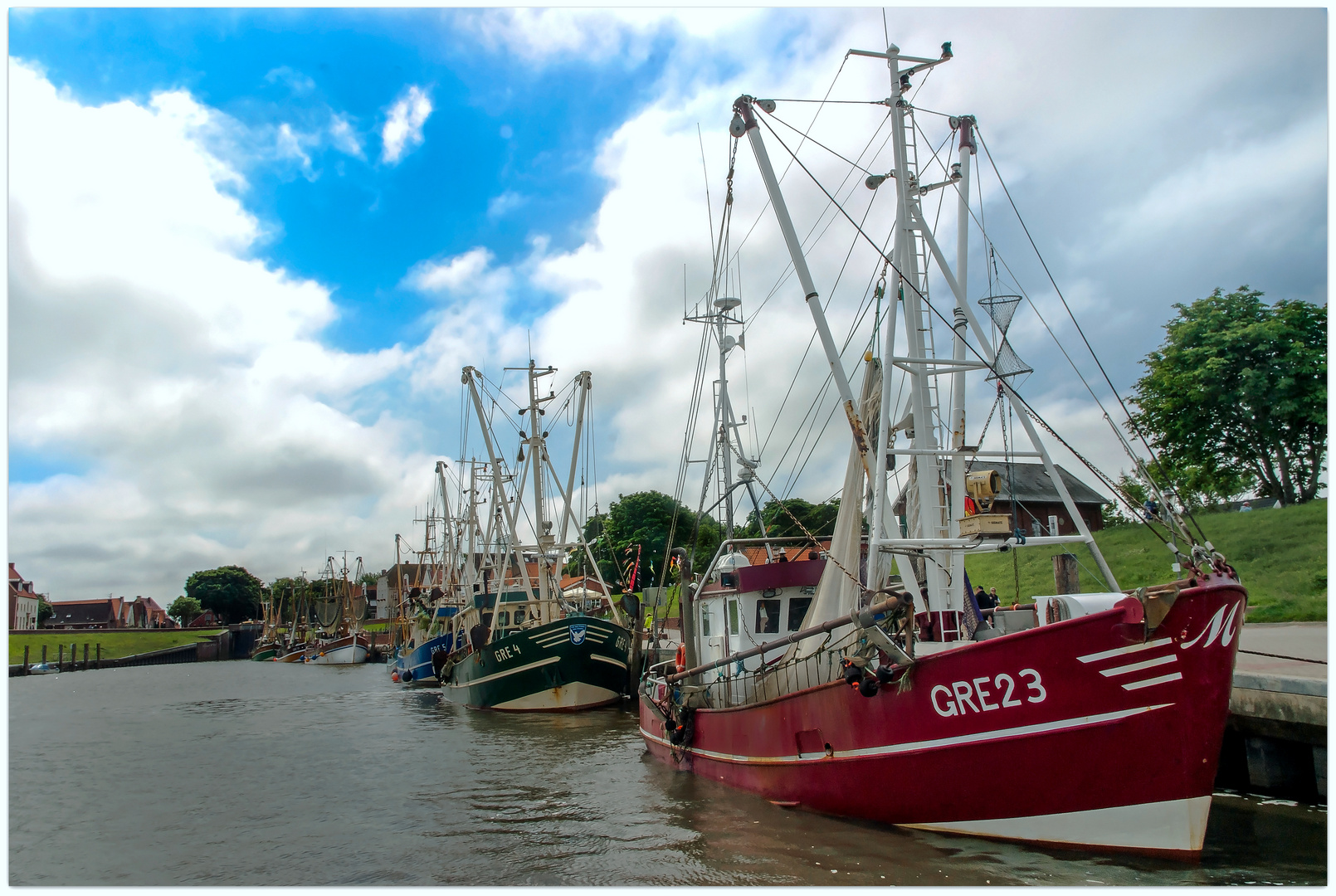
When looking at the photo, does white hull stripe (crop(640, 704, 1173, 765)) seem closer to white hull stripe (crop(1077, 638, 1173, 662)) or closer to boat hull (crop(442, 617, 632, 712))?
white hull stripe (crop(1077, 638, 1173, 662))

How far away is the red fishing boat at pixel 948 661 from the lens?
7754 millimetres

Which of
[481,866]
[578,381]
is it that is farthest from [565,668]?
[481,866]

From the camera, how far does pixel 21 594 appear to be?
93125 millimetres

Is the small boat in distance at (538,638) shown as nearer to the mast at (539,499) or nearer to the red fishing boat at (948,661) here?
the mast at (539,499)

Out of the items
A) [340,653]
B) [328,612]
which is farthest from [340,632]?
[340,653]

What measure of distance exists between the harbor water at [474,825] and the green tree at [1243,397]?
2674 cm

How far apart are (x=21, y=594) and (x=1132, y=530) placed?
115 metres

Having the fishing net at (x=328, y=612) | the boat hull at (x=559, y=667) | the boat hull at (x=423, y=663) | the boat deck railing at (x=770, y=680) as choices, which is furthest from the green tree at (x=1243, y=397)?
the fishing net at (x=328, y=612)

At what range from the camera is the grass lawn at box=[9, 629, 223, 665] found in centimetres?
7312

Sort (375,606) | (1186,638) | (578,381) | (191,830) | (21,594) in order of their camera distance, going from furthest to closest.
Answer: (375,606) → (21,594) → (578,381) → (191,830) → (1186,638)

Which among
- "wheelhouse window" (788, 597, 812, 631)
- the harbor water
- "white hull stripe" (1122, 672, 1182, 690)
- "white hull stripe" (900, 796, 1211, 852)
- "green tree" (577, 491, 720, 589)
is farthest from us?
"green tree" (577, 491, 720, 589)

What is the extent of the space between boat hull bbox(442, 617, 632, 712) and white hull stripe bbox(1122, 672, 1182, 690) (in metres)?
20.1

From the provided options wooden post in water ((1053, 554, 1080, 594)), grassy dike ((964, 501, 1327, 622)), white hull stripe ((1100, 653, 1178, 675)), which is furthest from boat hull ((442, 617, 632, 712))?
white hull stripe ((1100, 653, 1178, 675))

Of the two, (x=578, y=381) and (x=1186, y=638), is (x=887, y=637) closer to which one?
(x=1186, y=638)
